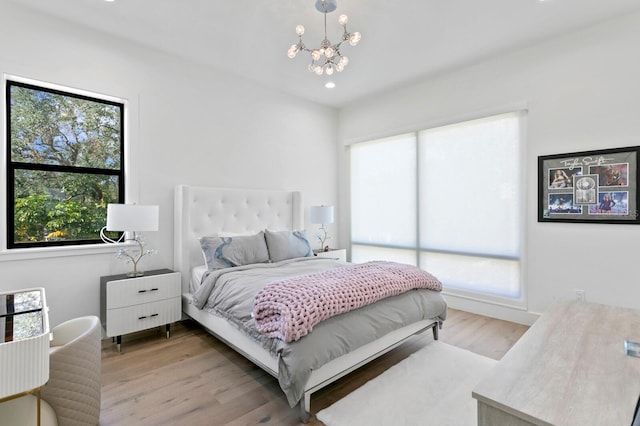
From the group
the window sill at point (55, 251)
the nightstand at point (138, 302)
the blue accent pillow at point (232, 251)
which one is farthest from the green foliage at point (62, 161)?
the blue accent pillow at point (232, 251)

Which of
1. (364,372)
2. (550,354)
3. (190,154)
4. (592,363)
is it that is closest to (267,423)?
(364,372)

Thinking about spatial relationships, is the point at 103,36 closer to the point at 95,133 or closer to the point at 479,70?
the point at 95,133

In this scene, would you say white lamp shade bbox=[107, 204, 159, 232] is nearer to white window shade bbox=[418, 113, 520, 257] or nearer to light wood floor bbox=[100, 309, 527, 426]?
light wood floor bbox=[100, 309, 527, 426]

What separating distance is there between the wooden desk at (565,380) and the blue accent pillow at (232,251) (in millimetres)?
2520

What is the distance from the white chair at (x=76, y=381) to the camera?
1499 millimetres

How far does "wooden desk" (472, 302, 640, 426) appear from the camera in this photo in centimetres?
95

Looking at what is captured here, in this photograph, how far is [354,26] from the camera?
2.89 metres

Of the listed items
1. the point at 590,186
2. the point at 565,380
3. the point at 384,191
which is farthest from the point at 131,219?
the point at 590,186

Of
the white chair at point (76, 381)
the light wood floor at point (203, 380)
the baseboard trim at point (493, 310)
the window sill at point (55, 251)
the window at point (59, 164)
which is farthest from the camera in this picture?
the baseboard trim at point (493, 310)

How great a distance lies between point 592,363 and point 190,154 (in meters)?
3.72

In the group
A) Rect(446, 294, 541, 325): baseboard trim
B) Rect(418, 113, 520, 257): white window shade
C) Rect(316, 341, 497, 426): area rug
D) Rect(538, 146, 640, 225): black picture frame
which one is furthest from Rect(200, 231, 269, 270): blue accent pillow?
Rect(538, 146, 640, 225): black picture frame

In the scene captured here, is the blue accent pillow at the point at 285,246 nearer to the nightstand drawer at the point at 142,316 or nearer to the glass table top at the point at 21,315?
the nightstand drawer at the point at 142,316

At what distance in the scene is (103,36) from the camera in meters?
3.05

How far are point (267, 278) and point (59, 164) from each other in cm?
221
